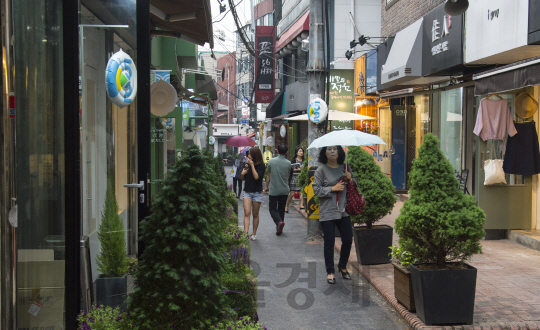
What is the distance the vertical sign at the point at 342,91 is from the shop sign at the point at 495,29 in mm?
9472

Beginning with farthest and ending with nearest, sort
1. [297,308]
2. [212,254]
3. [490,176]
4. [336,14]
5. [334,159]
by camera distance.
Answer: [336,14]
[490,176]
[334,159]
[297,308]
[212,254]

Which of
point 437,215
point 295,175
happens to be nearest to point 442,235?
point 437,215

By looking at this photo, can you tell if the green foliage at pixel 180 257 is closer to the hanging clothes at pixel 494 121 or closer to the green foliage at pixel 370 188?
Answer: the green foliage at pixel 370 188

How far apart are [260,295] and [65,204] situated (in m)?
3.79

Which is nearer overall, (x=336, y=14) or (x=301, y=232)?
(x=301, y=232)

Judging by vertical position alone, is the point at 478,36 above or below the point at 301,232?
above

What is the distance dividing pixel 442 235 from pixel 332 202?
209 cm

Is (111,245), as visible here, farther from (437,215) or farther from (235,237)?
(437,215)

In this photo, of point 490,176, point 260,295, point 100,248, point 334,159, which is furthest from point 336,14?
point 100,248

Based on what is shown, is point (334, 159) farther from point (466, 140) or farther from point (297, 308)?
point (466, 140)

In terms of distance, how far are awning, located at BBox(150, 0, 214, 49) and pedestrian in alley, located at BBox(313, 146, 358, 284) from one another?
2593 millimetres

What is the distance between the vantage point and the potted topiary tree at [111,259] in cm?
435

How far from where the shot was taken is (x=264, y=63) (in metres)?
28.6

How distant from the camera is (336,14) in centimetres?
2278
